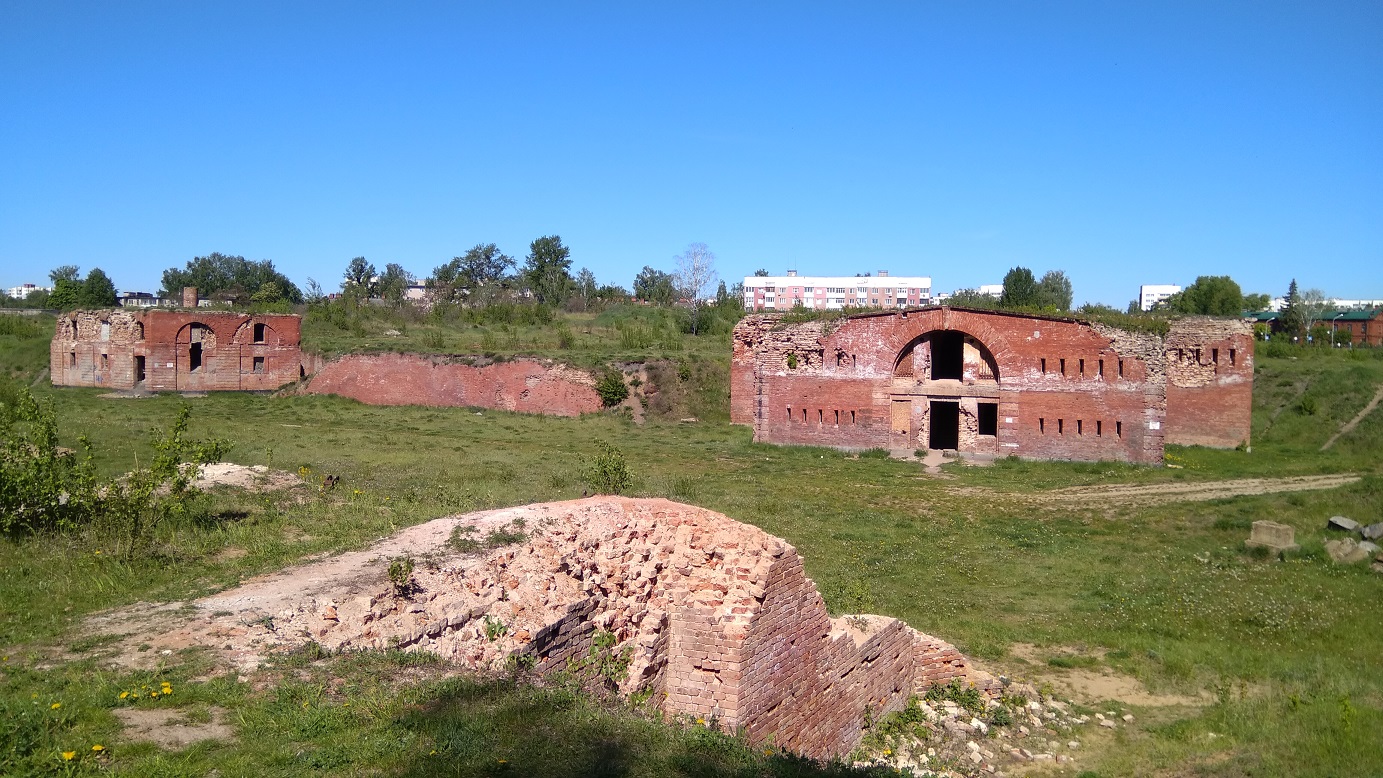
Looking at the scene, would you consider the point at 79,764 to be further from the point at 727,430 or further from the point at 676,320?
the point at 676,320

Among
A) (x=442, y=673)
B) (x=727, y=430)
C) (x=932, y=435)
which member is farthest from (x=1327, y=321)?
(x=442, y=673)

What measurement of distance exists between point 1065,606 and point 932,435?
16716 millimetres

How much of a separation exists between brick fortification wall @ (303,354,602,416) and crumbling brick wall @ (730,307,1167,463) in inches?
381

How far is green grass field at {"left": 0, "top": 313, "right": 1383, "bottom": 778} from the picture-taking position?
507cm

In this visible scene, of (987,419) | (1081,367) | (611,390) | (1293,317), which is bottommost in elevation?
(987,419)

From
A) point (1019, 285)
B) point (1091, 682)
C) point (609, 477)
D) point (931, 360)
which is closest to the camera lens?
point (1091, 682)

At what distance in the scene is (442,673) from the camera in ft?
19.8

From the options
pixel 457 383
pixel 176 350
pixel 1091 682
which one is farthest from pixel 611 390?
pixel 1091 682

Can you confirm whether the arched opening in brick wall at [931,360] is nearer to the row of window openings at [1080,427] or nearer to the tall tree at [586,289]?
the row of window openings at [1080,427]

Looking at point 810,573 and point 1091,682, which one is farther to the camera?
point 810,573

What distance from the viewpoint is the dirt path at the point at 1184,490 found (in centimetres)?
1872

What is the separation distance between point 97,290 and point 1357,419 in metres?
76.4

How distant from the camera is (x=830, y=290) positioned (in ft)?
320

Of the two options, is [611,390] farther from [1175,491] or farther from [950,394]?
[1175,491]
